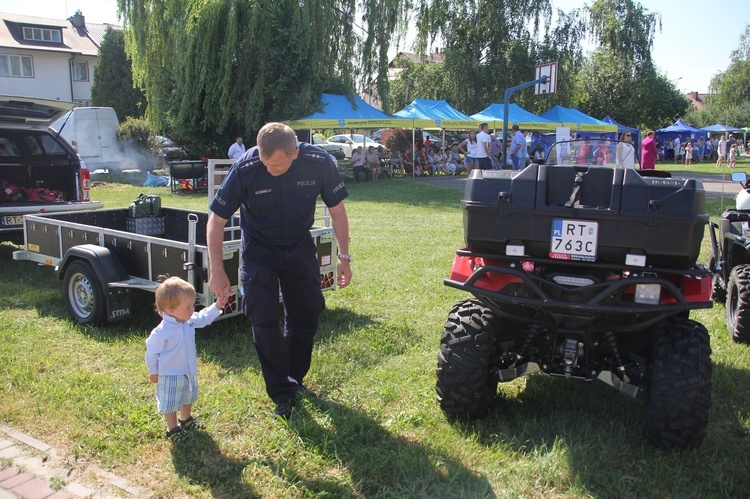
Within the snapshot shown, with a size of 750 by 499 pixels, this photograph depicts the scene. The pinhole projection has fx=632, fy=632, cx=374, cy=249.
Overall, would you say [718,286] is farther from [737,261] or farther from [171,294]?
[171,294]

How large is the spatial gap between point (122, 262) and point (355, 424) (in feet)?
9.92

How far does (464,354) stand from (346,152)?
31439 mm

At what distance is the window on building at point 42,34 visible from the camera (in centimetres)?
4069

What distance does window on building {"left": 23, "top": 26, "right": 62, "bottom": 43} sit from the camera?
40688 millimetres

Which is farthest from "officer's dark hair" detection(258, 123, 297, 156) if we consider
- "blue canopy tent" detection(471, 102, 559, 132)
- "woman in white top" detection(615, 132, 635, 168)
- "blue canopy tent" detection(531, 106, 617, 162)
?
"blue canopy tent" detection(531, 106, 617, 162)

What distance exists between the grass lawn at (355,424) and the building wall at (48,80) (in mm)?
40417

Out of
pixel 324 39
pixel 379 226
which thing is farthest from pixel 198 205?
pixel 324 39

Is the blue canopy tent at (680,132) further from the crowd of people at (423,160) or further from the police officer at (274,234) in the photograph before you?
the police officer at (274,234)

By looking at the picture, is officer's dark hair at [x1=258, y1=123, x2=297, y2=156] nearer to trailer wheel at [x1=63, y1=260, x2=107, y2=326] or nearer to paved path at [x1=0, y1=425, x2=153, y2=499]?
paved path at [x1=0, y1=425, x2=153, y2=499]

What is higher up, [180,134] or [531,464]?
[180,134]

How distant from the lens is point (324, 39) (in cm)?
2161

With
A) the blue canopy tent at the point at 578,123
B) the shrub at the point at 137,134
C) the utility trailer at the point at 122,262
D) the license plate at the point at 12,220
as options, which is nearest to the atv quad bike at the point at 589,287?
the utility trailer at the point at 122,262

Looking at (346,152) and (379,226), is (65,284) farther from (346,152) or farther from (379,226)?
(346,152)

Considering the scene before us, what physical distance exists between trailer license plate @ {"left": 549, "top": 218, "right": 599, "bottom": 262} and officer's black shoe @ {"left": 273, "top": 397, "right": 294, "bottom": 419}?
5.95ft
